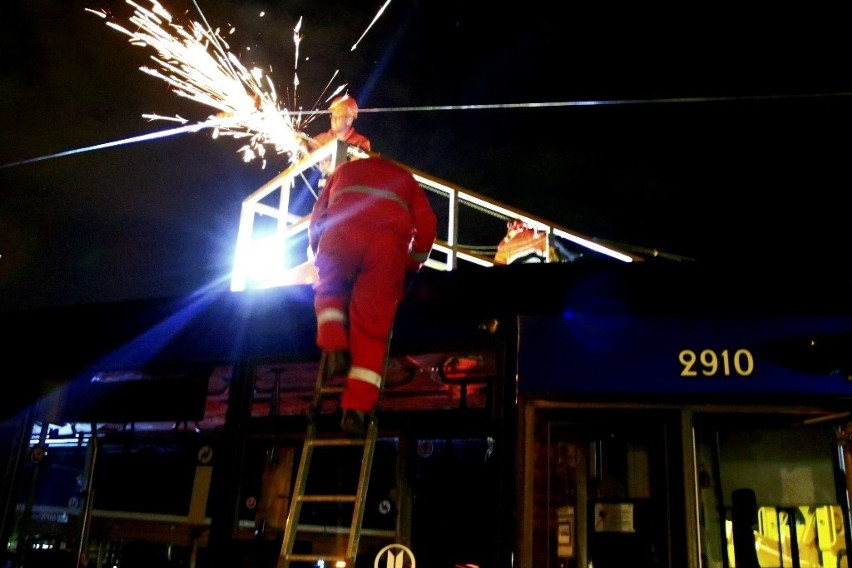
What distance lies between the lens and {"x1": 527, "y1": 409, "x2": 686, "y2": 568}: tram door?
3506 mm

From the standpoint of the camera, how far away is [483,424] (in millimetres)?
3686

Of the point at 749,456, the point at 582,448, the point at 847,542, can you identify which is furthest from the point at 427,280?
the point at 847,542

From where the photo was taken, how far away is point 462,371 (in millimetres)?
4055

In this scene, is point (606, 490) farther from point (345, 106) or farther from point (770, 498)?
point (345, 106)

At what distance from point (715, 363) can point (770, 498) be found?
1537 millimetres

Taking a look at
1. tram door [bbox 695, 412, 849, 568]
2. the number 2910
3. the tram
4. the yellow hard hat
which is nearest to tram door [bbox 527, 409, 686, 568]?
the tram

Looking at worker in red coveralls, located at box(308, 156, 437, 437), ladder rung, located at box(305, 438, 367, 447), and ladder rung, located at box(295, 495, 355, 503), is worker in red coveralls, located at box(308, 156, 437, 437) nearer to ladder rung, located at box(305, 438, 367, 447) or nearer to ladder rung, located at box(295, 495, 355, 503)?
ladder rung, located at box(305, 438, 367, 447)

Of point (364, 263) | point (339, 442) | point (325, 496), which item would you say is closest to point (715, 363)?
point (364, 263)

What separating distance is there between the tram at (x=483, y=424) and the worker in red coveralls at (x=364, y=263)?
0.39 metres

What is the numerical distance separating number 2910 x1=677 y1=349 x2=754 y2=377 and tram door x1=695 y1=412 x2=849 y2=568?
0.73 m

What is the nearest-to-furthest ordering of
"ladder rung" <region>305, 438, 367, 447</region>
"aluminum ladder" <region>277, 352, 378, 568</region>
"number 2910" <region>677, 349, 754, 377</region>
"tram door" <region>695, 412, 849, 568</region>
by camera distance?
1. "aluminum ladder" <region>277, 352, 378, 568</region>
2. "number 2910" <region>677, 349, 754, 377</region>
3. "ladder rung" <region>305, 438, 367, 447</region>
4. "tram door" <region>695, 412, 849, 568</region>

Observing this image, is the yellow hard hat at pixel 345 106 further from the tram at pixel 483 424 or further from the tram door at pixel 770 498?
the tram door at pixel 770 498

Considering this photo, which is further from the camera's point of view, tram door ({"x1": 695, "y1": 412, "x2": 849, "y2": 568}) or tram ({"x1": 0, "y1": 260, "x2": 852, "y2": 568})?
tram door ({"x1": 695, "y1": 412, "x2": 849, "y2": 568})

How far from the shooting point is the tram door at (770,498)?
13.9ft
